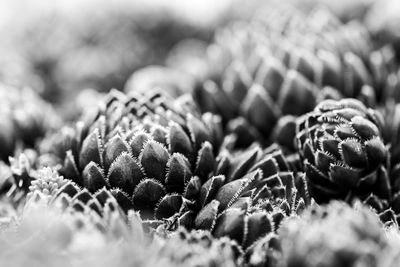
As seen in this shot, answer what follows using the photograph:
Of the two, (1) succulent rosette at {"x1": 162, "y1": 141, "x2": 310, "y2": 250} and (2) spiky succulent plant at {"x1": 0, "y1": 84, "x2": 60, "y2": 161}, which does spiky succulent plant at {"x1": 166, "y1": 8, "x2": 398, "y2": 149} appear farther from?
(2) spiky succulent plant at {"x1": 0, "y1": 84, "x2": 60, "y2": 161}

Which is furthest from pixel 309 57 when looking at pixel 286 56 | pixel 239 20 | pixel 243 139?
pixel 239 20

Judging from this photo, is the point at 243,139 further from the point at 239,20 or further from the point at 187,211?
the point at 239,20

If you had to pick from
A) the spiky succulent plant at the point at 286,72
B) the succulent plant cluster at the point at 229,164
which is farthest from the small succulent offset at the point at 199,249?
the spiky succulent plant at the point at 286,72

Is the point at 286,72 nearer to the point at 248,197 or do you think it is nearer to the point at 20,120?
the point at 248,197

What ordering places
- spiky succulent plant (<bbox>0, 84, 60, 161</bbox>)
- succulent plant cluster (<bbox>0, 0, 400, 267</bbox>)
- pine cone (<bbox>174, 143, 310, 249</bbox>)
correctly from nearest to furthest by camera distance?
succulent plant cluster (<bbox>0, 0, 400, 267</bbox>), pine cone (<bbox>174, 143, 310, 249</bbox>), spiky succulent plant (<bbox>0, 84, 60, 161</bbox>)

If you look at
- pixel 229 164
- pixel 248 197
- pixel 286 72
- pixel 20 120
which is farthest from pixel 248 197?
pixel 20 120

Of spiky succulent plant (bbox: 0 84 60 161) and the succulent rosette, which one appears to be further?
spiky succulent plant (bbox: 0 84 60 161)

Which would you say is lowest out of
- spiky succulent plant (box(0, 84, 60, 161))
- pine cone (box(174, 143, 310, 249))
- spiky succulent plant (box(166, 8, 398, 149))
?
pine cone (box(174, 143, 310, 249))

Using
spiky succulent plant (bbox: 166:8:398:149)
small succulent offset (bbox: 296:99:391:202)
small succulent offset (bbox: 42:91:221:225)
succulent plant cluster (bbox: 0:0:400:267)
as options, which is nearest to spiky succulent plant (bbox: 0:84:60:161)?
succulent plant cluster (bbox: 0:0:400:267)
